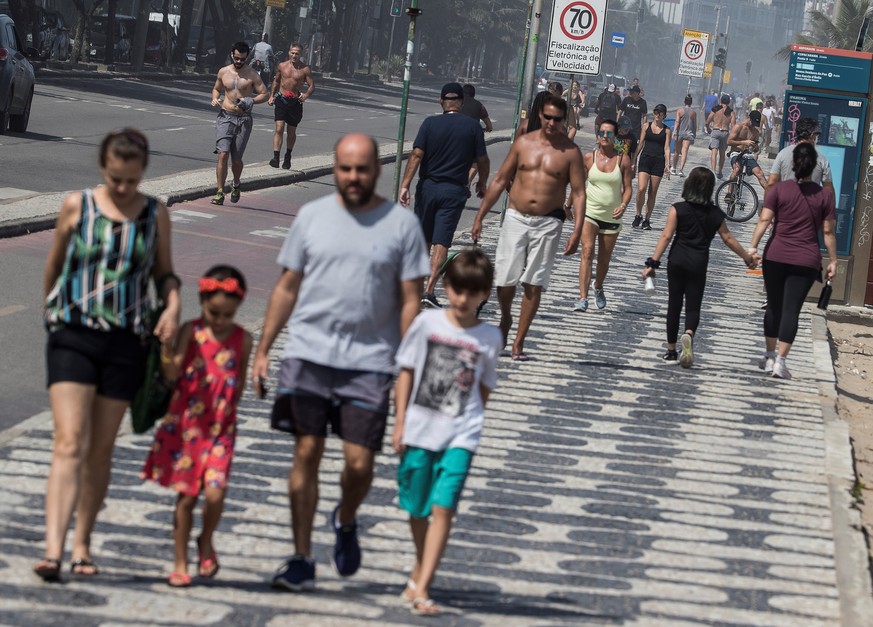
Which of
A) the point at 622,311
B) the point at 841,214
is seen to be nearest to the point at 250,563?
the point at 622,311

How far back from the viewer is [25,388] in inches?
383

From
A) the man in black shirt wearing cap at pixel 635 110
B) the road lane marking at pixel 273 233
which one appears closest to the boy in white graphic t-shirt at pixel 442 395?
the road lane marking at pixel 273 233

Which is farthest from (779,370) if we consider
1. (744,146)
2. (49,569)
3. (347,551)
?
(744,146)

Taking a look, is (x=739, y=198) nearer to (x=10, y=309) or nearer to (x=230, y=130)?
(x=230, y=130)

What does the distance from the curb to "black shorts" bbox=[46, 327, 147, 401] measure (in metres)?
2.98

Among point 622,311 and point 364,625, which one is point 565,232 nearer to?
point 622,311

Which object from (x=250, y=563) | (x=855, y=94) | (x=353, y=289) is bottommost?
(x=250, y=563)

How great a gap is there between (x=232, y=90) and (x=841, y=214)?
688 cm

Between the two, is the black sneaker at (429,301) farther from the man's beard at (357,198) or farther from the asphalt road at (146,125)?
the man's beard at (357,198)

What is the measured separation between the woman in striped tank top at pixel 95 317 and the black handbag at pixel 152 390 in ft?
0.11

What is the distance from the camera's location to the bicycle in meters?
26.5

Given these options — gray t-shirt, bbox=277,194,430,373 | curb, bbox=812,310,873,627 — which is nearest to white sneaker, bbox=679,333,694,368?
curb, bbox=812,310,873,627

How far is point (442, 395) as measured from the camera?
20.2 feet

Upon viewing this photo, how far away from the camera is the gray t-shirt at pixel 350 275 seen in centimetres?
623
